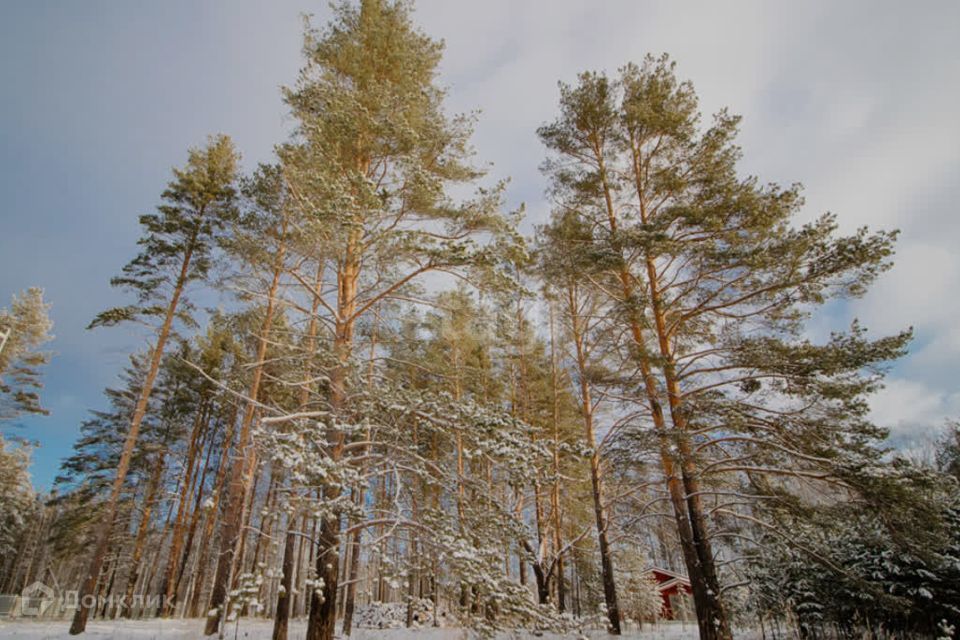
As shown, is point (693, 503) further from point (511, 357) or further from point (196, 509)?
point (196, 509)

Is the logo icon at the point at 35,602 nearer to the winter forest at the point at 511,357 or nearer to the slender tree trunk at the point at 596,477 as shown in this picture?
the winter forest at the point at 511,357

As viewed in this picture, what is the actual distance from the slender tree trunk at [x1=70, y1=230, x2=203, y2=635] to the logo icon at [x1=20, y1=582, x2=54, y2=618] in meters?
15.3

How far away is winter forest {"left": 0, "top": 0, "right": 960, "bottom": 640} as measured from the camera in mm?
5086

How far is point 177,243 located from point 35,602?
26249mm

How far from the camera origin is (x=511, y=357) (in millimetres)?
13953

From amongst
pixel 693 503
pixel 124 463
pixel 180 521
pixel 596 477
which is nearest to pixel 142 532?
pixel 180 521

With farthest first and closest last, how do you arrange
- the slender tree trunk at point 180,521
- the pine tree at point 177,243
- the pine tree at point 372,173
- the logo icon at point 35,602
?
the logo icon at point 35,602
the slender tree trunk at point 180,521
the pine tree at point 177,243
the pine tree at point 372,173

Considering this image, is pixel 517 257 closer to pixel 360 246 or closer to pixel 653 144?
pixel 360 246

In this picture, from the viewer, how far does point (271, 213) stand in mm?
9578

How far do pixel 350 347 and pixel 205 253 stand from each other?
8445 mm

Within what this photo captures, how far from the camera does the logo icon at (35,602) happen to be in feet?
63.3

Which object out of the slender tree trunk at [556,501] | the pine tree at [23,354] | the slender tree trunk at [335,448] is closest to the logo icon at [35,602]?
the pine tree at [23,354]

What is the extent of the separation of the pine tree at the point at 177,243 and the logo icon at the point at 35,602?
53.0 ft

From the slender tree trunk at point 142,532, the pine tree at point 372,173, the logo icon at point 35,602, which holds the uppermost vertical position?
the pine tree at point 372,173
